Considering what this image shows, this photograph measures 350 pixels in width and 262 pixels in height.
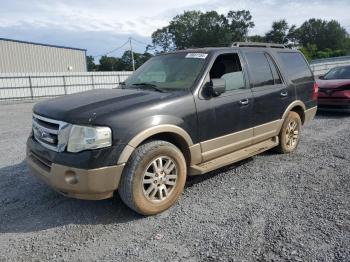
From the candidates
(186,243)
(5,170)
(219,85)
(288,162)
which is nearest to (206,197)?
(186,243)

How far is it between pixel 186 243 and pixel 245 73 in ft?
8.85

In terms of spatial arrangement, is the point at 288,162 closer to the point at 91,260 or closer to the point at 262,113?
the point at 262,113

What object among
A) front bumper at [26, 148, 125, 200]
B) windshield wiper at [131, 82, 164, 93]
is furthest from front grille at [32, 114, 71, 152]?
Answer: windshield wiper at [131, 82, 164, 93]

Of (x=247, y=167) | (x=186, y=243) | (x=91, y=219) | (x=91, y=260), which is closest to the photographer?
(x=91, y=260)

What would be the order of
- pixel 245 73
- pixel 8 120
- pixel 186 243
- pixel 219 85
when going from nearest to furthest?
1. pixel 186 243
2. pixel 219 85
3. pixel 245 73
4. pixel 8 120

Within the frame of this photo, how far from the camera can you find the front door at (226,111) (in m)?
4.09

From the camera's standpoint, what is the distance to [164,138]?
12.6 ft

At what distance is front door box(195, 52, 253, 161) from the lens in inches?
161

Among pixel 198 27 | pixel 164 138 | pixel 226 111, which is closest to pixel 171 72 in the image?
pixel 226 111

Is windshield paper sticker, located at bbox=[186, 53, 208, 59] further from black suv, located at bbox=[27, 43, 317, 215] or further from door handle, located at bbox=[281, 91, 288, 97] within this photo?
door handle, located at bbox=[281, 91, 288, 97]

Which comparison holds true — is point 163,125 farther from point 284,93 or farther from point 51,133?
point 284,93

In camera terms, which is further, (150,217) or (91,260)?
(150,217)

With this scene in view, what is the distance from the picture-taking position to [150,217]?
3625mm

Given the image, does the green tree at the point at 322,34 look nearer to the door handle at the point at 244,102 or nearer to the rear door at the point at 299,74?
the rear door at the point at 299,74
